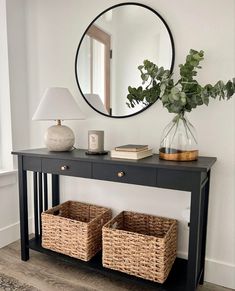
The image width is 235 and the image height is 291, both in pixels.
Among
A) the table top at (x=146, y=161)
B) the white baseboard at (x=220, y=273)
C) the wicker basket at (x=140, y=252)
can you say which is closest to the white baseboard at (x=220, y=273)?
the white baseboard at (x=220, y=273)

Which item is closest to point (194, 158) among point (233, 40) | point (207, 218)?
point (207, 218)

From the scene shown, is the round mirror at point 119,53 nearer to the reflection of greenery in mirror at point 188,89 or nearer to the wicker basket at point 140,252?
the reflection of greenery in mirror at point 188,89

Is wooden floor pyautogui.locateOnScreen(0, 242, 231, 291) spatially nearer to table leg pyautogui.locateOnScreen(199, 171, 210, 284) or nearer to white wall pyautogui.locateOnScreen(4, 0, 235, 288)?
table leg pyautogui.locateOnScreen(199, 171, 210, 284)

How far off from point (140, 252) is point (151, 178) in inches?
18.8

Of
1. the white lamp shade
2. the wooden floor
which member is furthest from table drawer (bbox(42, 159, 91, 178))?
the wooden floor

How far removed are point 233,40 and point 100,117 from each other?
1037 mm

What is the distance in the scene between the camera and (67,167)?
1720mm

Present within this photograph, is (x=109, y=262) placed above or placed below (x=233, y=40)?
below

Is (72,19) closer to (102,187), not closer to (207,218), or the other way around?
(102,187)

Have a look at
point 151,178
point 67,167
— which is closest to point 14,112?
point 67,167

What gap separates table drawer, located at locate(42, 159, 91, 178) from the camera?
167cm

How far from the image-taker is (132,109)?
1893mm

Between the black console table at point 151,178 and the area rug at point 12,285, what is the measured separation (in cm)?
23

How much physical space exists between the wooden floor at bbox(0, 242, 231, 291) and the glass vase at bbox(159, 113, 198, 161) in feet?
2.90
